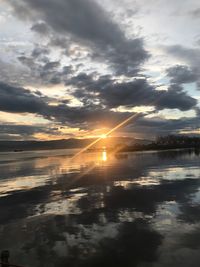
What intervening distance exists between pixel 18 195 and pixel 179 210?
16685mm

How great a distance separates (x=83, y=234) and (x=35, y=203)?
35.5ft

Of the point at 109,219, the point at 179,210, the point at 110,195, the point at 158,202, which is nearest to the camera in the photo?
the point at 109,219

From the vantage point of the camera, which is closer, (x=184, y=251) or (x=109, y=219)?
(x=184, y=251)

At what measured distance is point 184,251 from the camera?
1611 cm

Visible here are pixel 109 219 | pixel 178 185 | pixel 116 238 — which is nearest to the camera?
pixel 116 238

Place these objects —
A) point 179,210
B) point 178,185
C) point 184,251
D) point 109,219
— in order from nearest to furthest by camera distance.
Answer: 1. point 184,251
2. point 109,219
3. point 179,210
4. point 178,185

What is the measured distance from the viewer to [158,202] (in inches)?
1096

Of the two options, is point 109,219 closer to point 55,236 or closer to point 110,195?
point 55,236

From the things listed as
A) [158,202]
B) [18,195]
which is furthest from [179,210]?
[18,195]

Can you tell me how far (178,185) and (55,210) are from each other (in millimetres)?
16637

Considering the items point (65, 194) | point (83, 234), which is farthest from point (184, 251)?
point (65, 194)

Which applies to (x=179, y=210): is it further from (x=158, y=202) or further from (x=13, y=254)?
(x=13, y=254)

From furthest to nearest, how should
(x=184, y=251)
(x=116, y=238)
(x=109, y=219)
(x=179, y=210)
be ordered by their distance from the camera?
(x=179, y=210)
(x=109, y=219)
(x=116, y=238)
(x=184, y=251)

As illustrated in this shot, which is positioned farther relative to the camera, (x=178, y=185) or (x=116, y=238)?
(x=178, y=185)
